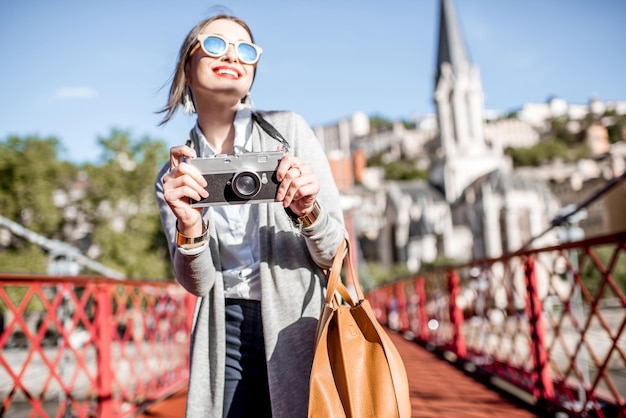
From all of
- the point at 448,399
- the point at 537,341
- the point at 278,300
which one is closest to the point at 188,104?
the point at 278,300

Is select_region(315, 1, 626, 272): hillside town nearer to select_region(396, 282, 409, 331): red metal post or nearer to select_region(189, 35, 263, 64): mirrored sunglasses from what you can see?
select_region(396, 282, 409, 331): red metal post

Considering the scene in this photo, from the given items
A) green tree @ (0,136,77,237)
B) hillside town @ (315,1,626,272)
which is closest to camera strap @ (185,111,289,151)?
green tree @ (0,136,77,237)

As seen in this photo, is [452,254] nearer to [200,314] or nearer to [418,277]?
[418,277]

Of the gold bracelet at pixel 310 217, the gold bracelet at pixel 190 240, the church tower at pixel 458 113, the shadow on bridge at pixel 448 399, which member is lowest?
the shadow on bridge at pixel 448 399

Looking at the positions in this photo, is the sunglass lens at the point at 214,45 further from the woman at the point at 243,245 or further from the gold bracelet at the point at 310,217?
the gold bracelet at the point at 310,217

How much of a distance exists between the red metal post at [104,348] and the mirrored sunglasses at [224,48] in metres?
2.96

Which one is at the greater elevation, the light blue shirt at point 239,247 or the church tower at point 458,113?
the church tower at point 458,113

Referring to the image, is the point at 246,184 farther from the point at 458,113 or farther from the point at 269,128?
the point at 458,113

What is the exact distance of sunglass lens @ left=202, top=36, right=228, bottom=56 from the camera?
5.47ft

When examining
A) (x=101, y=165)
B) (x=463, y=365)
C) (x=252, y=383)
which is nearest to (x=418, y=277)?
(x=463, y=365)

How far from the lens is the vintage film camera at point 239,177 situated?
4.61 ft

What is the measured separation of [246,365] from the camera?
161 cm

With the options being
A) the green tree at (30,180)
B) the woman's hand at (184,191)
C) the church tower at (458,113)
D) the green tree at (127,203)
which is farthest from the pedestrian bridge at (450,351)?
the church tower at (458,113)

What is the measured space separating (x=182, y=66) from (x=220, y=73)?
0.56ft
